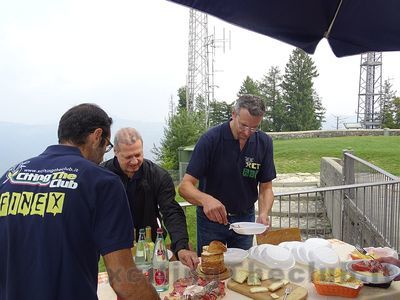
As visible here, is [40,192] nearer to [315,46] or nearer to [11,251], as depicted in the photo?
[11,251]

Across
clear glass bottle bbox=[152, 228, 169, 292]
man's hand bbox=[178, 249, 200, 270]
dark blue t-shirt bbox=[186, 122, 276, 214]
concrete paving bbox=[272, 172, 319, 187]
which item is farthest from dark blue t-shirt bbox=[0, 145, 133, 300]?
concrete paving bbox=[272, 172, 319, 187]

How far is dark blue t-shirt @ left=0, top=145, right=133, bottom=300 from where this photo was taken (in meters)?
1.50

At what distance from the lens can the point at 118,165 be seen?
292 centimetres

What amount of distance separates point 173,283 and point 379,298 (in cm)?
116

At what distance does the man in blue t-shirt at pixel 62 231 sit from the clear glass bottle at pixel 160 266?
0.67 metres

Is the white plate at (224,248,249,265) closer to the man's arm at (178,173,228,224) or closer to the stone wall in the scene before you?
the man's arm at (178,173,228,224)

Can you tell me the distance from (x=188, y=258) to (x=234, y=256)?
31cm

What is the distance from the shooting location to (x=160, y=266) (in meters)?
2.36

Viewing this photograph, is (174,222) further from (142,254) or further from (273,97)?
(273,97)

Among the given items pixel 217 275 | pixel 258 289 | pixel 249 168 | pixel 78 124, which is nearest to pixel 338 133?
pixel 249 168

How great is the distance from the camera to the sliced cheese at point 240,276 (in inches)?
89.8

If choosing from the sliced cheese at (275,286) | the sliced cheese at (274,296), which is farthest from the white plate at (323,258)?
the sliced cheese at (274,296)

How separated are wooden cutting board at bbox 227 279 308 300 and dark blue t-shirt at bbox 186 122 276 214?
1177mm

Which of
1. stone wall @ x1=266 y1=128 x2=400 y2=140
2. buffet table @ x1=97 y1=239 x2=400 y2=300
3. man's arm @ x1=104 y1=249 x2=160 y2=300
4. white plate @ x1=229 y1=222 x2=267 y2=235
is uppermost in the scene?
stone wall @ x1=266 y1=128 x2=400 y2=140
